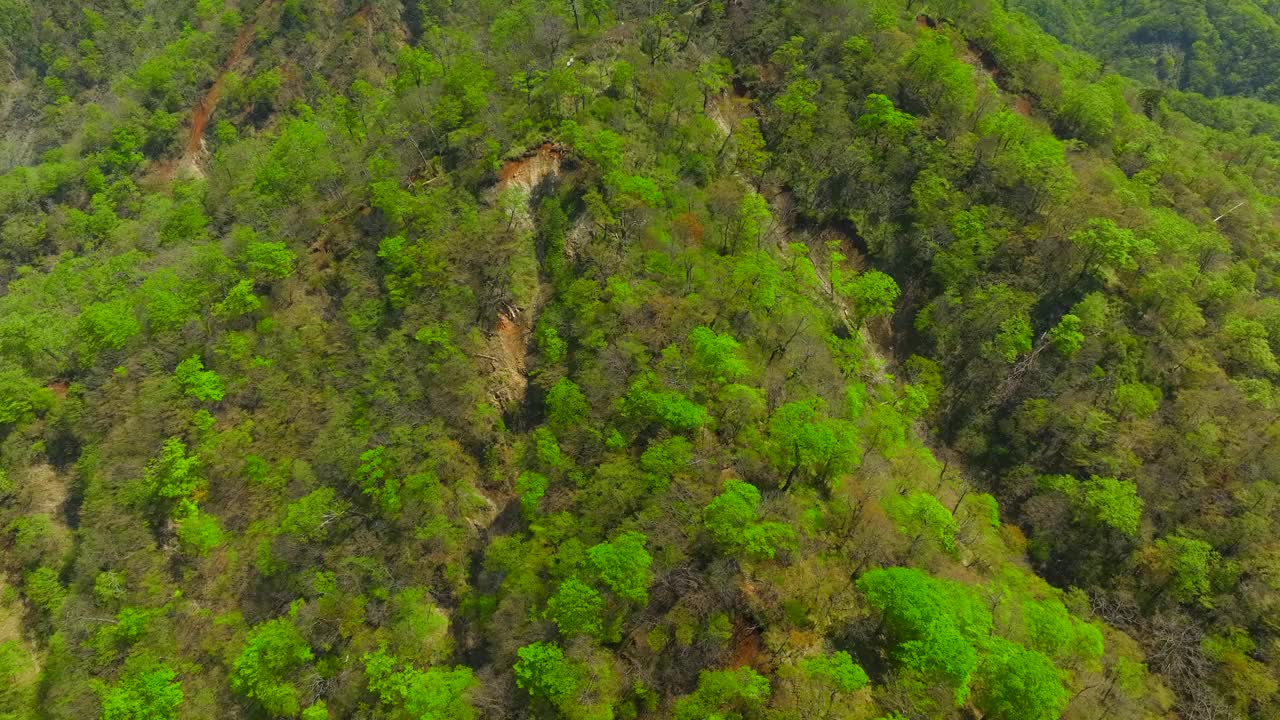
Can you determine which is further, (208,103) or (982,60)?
(208,103)

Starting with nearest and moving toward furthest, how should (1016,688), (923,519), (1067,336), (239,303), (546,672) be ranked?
(1016,688) → (546,672) → (923,519) → (1067,336) → (239,303)

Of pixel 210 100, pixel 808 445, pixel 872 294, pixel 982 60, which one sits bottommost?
pixel 210 100

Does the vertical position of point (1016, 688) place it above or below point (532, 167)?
below

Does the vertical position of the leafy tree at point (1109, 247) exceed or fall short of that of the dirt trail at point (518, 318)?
it exceeds it

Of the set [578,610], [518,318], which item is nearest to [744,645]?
[578,610]

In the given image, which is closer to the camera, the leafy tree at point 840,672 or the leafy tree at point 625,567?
the leafy tree at point 840,672

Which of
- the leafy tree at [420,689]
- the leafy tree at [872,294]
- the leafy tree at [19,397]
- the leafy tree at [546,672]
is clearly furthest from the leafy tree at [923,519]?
the leafy tree at [19,397]

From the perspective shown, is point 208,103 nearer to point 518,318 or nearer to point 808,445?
point 518,318

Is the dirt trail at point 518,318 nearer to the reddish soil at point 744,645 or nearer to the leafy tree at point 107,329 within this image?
the reddish soil at point 744,645

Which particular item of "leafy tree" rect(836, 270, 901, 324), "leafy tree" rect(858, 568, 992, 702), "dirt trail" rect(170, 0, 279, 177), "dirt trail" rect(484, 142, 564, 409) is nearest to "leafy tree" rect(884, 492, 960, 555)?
"leafy tree" rect(858, 568, 992, 702)

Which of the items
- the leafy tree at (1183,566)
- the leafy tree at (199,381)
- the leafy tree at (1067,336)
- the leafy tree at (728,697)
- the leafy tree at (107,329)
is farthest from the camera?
the leafy tree at (107,329)
